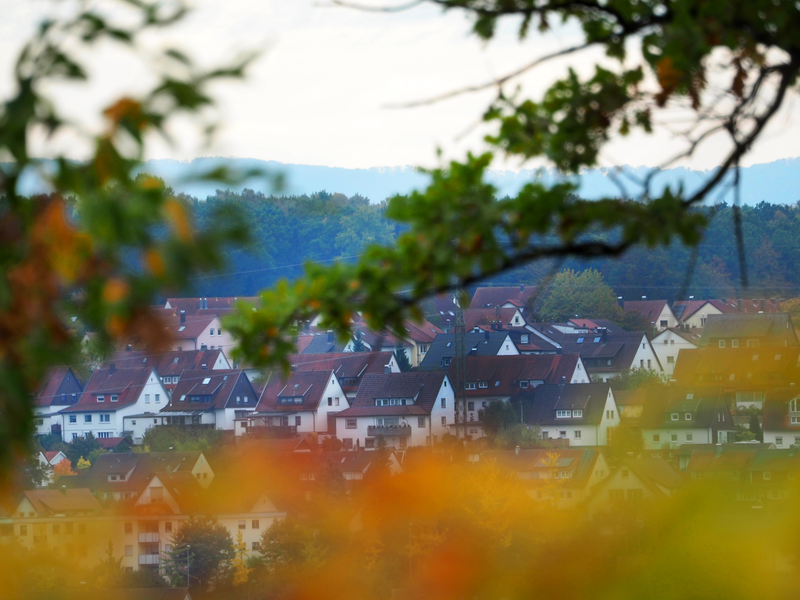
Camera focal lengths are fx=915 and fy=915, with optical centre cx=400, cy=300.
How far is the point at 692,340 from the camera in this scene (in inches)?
786

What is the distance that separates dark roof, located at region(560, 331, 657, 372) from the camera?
1981 centimetres

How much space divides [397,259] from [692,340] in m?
19.5

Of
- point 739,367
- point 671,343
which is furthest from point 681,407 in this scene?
point 671,343

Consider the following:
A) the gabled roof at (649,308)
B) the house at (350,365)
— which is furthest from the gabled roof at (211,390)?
the gabled roof at (649,308)

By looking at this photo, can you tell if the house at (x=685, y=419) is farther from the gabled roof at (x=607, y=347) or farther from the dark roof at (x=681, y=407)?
the gabled roof at (x=607, y=347)

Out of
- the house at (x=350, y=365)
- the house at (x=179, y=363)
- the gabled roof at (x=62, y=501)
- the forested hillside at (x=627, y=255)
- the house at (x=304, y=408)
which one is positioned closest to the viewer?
the gabled roof at (x=62, y=501)

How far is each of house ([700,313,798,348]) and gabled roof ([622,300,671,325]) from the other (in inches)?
53.1

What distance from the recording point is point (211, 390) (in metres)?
21.2

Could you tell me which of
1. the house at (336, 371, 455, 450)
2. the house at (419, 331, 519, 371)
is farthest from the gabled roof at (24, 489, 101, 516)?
the house at (419, 331, 519, 371)

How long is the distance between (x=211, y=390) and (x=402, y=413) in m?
4.89

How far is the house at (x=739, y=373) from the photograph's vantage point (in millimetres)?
17984

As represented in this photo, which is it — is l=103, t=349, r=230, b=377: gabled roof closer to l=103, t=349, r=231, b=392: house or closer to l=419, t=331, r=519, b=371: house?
l=103, t=349, r=231, b=392: house

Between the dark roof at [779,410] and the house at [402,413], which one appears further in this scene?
the house at [402,413]

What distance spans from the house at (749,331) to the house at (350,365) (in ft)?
22.7
